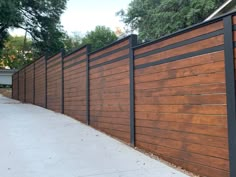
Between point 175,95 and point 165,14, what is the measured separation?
14807 mm

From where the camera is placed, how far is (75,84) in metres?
9.40

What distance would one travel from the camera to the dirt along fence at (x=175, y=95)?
3996 mm

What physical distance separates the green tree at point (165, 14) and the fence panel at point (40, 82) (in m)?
7.98

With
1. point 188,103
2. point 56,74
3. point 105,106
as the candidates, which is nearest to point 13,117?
point 56,74

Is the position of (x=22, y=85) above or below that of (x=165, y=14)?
below

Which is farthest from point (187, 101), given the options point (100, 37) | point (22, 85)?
point (100, 37)

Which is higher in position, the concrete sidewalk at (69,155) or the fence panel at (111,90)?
the fence panel at (111,90)

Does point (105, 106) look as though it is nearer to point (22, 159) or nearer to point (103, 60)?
point (103, 60)

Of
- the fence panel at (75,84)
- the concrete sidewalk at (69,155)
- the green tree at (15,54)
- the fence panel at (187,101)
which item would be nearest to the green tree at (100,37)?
Result: the green tree at (15,54)

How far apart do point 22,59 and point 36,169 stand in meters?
37.1

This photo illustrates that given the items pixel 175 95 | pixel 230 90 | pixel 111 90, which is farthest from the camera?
pixel 111 90

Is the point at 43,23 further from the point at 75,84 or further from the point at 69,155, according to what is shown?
the point at 69,155

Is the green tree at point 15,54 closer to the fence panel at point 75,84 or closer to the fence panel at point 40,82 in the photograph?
the fence panel at point 40,82

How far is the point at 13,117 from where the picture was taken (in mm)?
10375
